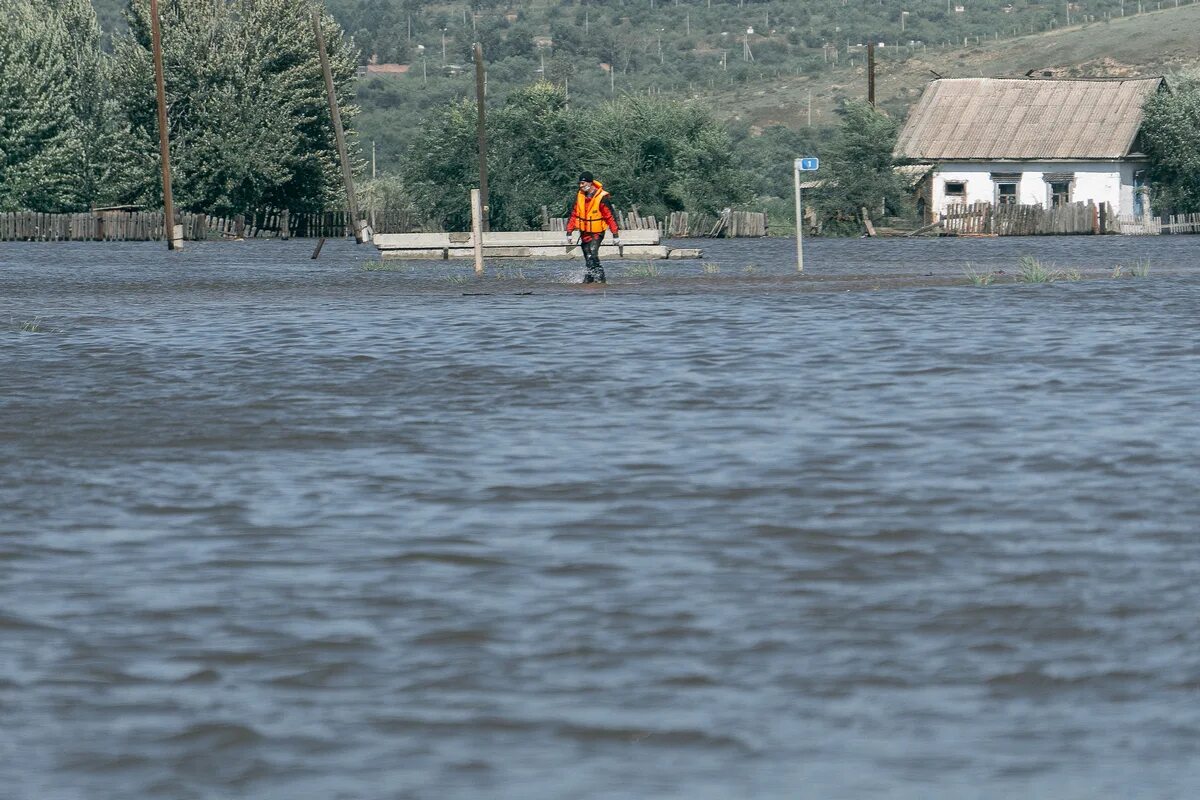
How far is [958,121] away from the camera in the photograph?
73.8 meters

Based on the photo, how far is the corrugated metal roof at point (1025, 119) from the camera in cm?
7062

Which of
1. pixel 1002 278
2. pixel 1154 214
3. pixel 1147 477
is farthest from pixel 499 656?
pixel 1154 214

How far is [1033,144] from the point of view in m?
71.3

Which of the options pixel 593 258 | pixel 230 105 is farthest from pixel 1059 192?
pixel 593 258

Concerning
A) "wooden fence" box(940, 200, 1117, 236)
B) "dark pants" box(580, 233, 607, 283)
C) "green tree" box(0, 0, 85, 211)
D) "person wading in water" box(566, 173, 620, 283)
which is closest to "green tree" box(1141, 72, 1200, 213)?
"wooden fence" box(940, 200, 1117, 236)

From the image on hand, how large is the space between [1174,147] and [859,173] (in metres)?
10.2

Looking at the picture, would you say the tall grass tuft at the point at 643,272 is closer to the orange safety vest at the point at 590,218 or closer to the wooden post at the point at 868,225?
the orange safety vest at the point at 590,218

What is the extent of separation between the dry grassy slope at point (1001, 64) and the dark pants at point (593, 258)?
9903 centimetres

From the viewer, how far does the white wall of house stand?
230 feet

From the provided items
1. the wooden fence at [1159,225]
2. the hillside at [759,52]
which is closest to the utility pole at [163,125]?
the wooden fence at [1159,225]

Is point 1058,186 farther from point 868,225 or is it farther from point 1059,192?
point 868,225

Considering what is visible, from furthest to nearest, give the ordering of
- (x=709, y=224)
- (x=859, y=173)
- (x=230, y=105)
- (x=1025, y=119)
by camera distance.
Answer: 1. (x=1025, y=119)
2. (x=230, y=105)
3. (x=709, y=224)
4. (x=859, y=173)

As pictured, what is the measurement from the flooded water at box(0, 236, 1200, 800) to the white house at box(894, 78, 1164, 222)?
55.3 m

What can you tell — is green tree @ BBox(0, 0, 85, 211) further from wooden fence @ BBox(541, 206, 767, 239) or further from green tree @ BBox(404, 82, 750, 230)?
wooden fence @ BBox(541, 206, 767, 239)
